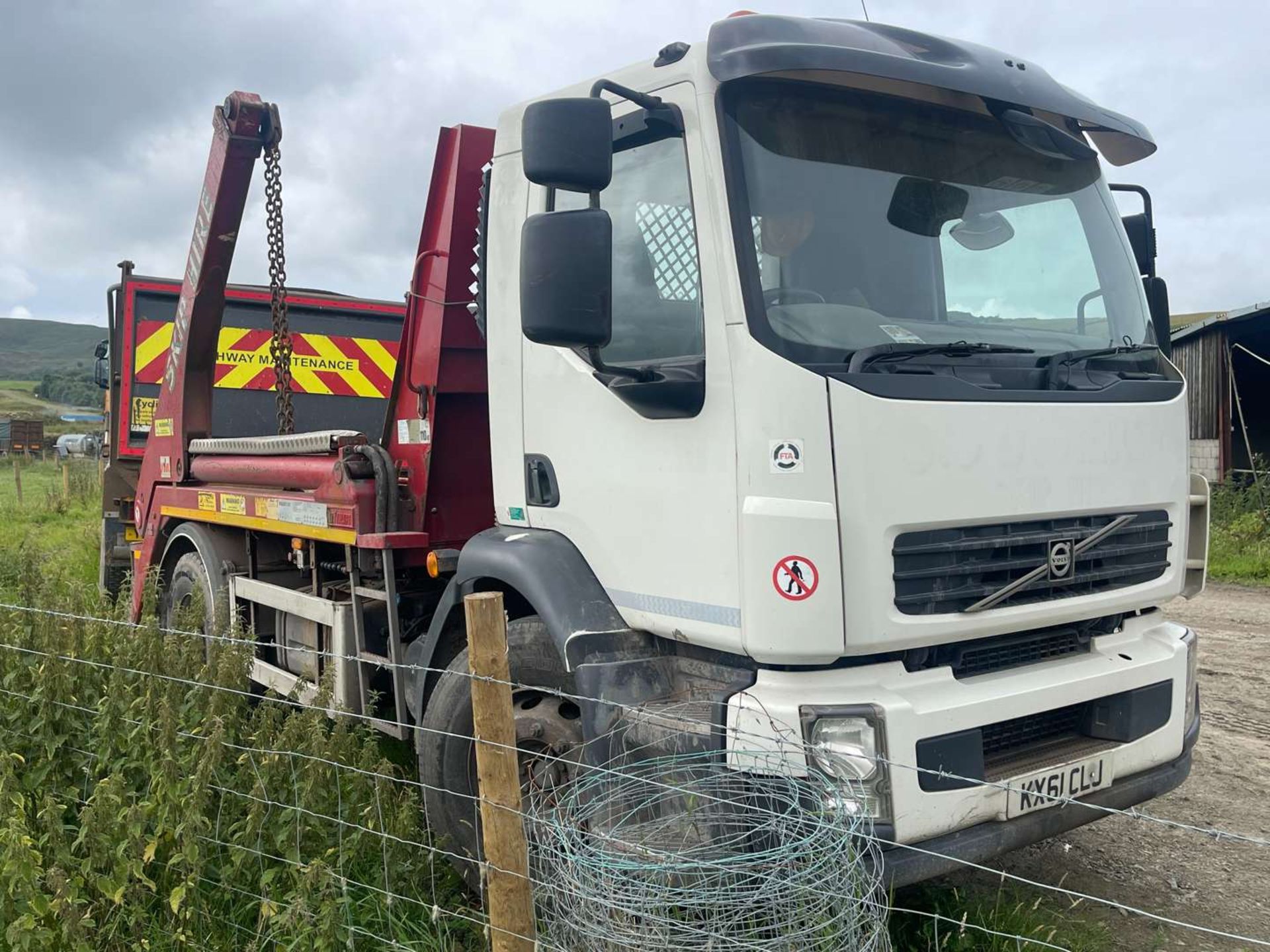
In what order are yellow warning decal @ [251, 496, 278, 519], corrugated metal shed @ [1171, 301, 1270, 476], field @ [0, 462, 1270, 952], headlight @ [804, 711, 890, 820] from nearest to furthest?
headlight @ [804, 711, 890, 820] → field @ [0, 462, 1270, 952] → yellow warning decal @ [251, 496, 278, 519] → corrugated metal shed @ [1171, 301, 1270, 476]

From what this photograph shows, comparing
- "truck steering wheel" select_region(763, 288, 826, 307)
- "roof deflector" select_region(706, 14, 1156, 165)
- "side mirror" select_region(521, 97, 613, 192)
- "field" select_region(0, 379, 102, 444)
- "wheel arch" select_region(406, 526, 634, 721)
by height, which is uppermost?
"field" select_region(0, 379, 102, 444)

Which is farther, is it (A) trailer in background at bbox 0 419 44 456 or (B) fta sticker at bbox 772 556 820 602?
(A) trailer in background at bbox 0 419 44 456

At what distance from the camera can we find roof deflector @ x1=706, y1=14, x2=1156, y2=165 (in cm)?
282

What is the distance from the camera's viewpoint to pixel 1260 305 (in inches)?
483

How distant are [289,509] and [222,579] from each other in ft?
3.50

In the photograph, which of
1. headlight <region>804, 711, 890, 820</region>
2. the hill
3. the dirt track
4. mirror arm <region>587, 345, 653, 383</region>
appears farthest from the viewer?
the hill

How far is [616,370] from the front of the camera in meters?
3.03

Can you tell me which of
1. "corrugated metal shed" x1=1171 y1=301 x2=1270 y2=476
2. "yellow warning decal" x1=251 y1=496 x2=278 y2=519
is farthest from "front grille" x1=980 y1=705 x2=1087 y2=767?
"corrugated metal shed" x1=1171 y1=301 x2=1270 y2=476

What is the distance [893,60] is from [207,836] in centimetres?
314

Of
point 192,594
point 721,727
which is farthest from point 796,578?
point 192,594

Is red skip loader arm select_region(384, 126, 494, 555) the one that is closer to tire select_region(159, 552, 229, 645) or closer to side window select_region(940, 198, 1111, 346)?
tire select_region(159, 552, 229, 645)

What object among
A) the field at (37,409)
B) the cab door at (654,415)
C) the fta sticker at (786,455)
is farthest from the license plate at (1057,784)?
the field at (37,409)

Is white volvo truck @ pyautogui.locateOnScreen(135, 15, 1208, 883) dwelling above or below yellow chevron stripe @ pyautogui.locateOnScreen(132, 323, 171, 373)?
below

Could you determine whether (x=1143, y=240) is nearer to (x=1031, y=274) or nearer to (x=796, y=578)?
(x=1031, y=274)
